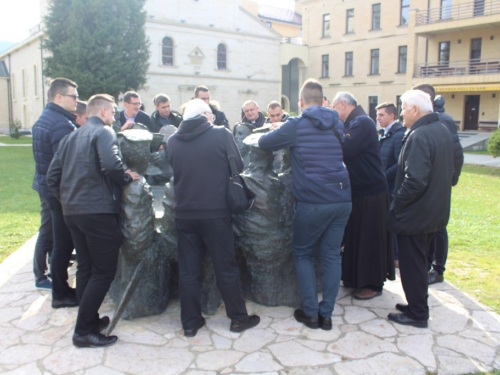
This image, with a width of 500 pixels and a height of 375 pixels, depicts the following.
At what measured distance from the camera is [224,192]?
138 inches

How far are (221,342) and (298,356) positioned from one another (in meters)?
0.61

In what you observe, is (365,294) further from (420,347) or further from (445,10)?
(445,10)

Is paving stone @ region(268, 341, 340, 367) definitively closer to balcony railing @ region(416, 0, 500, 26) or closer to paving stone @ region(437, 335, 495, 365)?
paving stone @ region(437, 335, 495, 365)

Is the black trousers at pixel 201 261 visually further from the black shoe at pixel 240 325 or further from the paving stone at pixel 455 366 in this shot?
the paving stone at pixel 455 366

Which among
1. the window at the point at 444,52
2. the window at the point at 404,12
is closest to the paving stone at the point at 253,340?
the window at the point at 444,52

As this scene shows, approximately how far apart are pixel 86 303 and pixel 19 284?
1806 mm

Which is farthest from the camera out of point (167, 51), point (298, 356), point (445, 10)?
point (167, 51)

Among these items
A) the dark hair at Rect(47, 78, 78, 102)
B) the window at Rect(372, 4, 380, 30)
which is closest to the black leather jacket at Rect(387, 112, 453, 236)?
the dark hair at Rect(47, 78, 78, 102)

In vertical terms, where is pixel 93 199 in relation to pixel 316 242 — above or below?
above

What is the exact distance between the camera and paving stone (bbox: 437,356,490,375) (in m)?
3.24

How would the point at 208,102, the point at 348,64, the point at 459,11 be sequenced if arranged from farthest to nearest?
the point at 348,64 → the point at 459,11 → the point at 208,102

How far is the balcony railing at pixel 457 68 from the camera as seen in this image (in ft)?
89.8

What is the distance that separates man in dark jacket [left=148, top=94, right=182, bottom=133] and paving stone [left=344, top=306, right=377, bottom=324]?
11.9 feet

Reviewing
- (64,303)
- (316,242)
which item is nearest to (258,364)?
(316,242)
